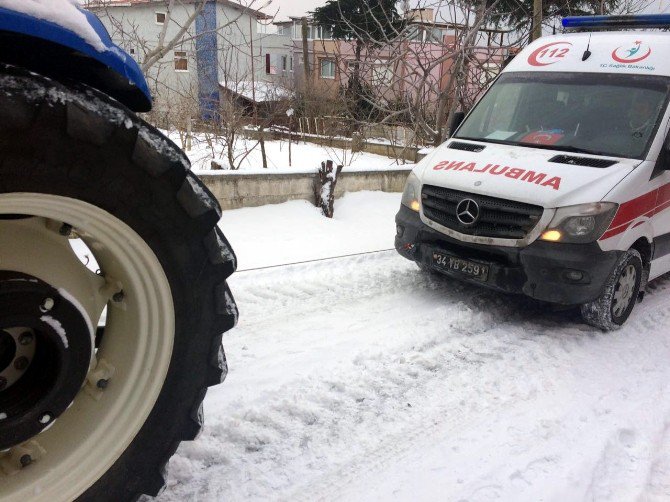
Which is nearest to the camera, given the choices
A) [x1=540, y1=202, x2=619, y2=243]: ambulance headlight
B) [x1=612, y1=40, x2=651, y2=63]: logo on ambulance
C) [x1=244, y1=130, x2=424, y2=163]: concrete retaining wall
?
[x1=540, y1=202, x2=619, y2=243]: ambulance headlight

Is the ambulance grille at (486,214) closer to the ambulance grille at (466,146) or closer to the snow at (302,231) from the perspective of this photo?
the ambulance grille at (466,146)

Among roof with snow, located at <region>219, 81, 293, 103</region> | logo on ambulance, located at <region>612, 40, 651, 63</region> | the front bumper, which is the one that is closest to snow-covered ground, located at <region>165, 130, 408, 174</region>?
roof with snow, located at <region>219, 81, 293, 103</region>

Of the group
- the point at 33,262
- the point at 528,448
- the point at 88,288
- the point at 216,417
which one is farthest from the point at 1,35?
the point at 528,448

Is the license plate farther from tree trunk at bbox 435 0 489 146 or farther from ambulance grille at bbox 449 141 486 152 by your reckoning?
tree trunk at bbox 435 0 489 146

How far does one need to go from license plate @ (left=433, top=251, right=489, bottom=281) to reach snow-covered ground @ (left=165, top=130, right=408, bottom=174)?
365 cm

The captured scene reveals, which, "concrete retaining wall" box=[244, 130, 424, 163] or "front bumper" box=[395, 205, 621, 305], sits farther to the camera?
"concrete retaining wall" box=[244, 130, 424, 163]

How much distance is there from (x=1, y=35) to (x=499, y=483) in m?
2.72

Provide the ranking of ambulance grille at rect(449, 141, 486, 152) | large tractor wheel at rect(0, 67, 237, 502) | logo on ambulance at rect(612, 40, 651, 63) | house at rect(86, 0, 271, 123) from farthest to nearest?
house at rect(86, 0, 271, 123) < ambulance grille at rect(449, 141, 486, 152) < logo on ambulance at rect(612, 40, 651, 63) < large tractor wheel at rect(0, 67, 237, 502)

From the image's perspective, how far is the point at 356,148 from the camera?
1748cm

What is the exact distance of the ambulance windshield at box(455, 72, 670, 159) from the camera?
4.81 m

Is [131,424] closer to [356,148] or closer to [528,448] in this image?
[528,448]

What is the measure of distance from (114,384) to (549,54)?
544cm

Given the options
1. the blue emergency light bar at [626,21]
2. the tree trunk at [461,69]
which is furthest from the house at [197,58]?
the blue emergency light bar at [626,21]

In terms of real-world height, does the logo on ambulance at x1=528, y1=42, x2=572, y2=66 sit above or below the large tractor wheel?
above
